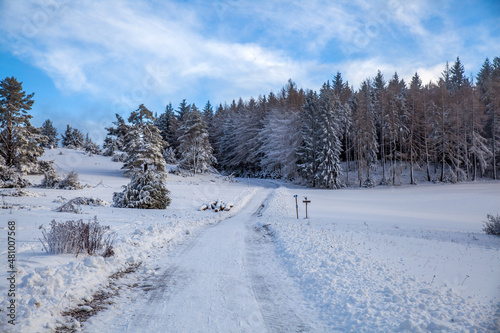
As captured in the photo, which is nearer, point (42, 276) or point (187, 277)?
point (42, 276)

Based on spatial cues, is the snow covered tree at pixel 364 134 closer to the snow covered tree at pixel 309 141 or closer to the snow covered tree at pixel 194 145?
the snow covered tree at pixel 309 141

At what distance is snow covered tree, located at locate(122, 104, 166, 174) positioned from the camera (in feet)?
101

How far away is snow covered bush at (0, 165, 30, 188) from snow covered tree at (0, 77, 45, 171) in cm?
131

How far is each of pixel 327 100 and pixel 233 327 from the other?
44.3 metres

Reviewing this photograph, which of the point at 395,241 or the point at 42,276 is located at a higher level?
the point at 42,276

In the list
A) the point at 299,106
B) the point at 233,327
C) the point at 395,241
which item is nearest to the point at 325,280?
the point at 233,327

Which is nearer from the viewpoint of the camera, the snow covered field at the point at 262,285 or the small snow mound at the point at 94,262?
the snow covered field at the point at 262,285

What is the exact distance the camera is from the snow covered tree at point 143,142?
30.7 m

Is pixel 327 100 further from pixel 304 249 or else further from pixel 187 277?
pixel 187 277

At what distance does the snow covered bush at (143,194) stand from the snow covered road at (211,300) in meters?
13.0

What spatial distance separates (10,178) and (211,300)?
1076 inches

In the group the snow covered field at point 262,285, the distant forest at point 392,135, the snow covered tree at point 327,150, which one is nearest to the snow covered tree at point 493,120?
the distant forest at point 392,135

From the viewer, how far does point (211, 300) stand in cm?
438

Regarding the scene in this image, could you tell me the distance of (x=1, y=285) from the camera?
4.03m
